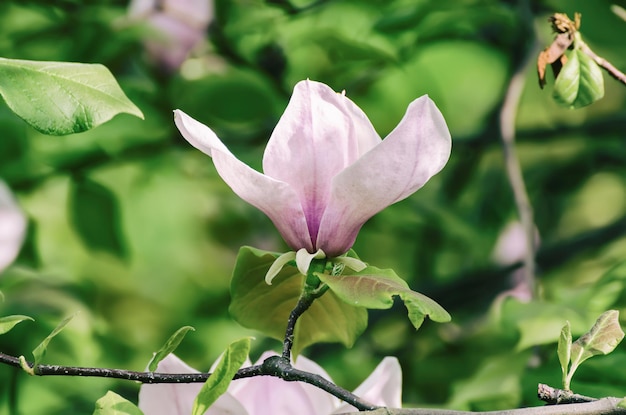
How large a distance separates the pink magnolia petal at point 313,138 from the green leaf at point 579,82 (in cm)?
13

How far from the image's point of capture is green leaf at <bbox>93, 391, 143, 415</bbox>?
486 mm

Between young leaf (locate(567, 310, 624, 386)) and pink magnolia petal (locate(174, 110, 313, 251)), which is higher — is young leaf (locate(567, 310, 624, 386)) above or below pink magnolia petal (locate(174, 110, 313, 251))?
below

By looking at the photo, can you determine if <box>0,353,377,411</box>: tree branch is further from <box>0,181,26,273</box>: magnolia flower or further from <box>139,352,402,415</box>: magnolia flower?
<box>0,181,26,273</box>: magnolia flower

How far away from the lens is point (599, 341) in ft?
1.67

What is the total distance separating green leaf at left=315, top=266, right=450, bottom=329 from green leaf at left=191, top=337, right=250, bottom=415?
0.06 meters

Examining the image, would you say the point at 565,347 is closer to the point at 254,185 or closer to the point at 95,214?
the point at 254,185

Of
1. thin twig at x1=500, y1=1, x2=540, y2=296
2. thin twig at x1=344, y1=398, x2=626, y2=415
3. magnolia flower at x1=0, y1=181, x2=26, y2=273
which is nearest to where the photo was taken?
thin twig at x1=344, y1=398, x2=626, y2=415

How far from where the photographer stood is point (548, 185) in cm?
157

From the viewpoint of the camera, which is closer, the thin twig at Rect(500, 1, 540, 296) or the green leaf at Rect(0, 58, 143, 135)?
the green leaf at Rect(0, 58, 143, 135)

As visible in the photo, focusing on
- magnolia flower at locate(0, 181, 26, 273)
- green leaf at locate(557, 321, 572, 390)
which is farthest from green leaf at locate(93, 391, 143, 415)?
magnolia flower at locate(0, 181, 26, 273)


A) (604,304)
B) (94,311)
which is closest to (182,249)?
(94,311)

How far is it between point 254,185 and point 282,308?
0.12m

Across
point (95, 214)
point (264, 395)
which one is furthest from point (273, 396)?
point (95, 214)

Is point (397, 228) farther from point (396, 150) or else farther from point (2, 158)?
point (396, 150)
